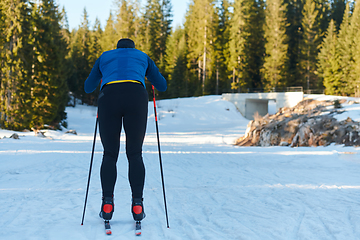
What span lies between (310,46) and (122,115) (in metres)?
46.2

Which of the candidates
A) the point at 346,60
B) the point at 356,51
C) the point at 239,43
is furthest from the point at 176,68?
the point at 356,51

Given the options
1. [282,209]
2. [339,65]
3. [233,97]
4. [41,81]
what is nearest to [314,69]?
[339,65]

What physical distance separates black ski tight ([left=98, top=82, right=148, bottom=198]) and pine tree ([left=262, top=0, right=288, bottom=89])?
→ 40044mm

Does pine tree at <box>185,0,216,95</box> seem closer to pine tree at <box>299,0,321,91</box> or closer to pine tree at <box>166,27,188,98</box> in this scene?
pine tree at <box>166,27,188,98</box>

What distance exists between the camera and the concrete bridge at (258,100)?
29.3 m

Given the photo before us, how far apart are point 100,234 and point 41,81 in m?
20.2

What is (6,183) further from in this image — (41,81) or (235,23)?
(235,23)

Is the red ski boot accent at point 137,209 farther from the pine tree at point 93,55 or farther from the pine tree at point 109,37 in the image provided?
the pine tree at point 109,37

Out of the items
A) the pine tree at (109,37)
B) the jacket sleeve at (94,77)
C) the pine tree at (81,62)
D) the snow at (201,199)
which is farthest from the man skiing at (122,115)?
the pine tree at (109,37)

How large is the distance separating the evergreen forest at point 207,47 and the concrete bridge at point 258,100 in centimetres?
195

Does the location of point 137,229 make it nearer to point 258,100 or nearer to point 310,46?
point 258,100

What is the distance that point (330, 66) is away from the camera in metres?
38.3

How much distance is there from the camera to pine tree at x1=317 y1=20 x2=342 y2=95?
121 feet

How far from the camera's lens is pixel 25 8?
18891 mm
